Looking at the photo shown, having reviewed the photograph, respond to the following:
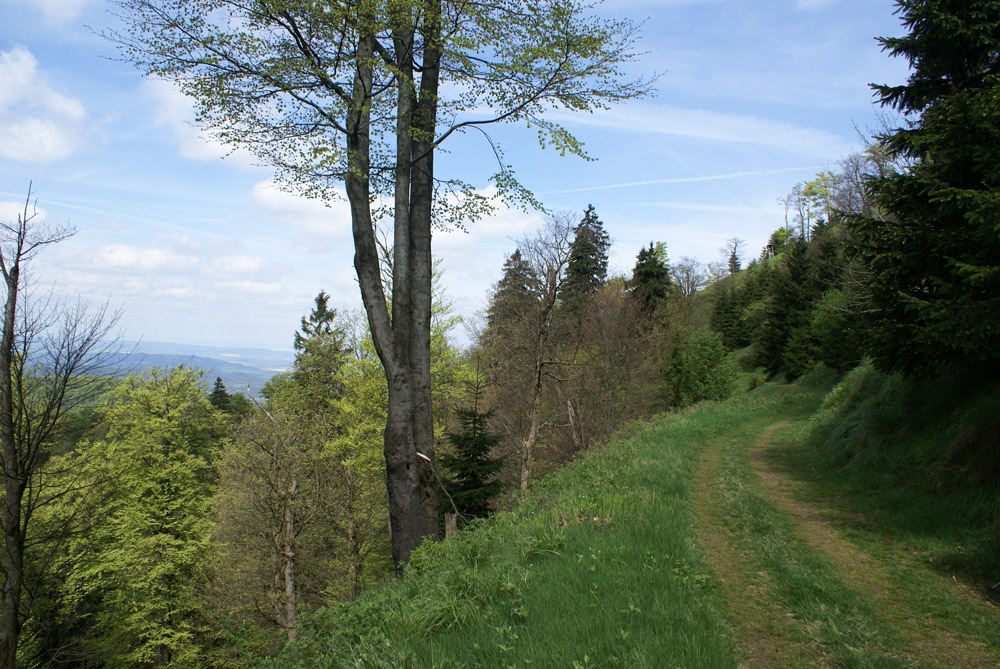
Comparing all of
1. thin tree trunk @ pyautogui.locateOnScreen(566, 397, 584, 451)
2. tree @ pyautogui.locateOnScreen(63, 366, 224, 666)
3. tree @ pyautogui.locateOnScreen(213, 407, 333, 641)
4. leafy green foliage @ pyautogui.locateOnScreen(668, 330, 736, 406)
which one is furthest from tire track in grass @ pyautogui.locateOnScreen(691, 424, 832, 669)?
leafy green foliage @ pyautogui.locateOnScreen(668, 330, 736, 406)

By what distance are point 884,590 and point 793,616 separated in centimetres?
143

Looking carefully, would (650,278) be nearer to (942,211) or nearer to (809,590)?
(942,211)

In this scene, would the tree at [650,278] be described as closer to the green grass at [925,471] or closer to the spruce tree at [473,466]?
the spruce tree at [473,466]

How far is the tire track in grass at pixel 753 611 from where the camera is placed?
349cm

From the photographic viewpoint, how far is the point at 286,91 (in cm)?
709

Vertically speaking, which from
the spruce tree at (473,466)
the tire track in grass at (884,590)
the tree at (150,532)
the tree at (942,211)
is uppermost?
the tree at (942,211)

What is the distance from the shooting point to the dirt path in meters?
3.55

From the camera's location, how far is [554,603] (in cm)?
391

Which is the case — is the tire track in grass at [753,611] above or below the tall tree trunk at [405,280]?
below

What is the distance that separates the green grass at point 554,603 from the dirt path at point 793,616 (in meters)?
0.25

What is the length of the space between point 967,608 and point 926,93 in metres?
9.06

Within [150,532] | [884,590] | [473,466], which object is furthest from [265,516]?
[884,590]

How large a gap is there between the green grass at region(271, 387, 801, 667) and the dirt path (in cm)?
25

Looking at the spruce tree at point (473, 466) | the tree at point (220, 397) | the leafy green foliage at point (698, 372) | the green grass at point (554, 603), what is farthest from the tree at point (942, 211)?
the tree at point (220, 397)
